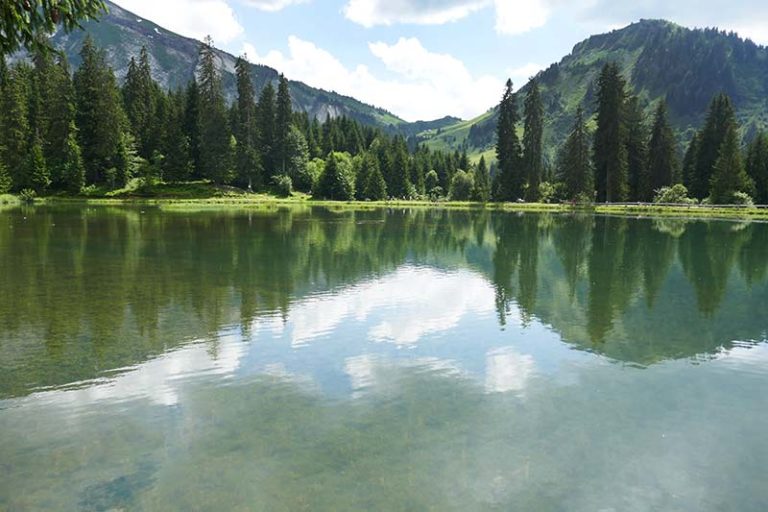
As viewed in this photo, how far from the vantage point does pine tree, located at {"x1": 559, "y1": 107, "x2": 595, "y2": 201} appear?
304 feet

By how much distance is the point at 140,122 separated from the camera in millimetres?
112000

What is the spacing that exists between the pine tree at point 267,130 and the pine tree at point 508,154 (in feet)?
168

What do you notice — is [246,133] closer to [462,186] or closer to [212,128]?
[212,128]

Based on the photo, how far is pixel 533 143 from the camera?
10269cm

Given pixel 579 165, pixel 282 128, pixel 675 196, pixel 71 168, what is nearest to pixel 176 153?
pixel 71 168

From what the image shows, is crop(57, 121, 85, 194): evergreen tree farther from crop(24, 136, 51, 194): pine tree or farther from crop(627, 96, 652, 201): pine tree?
crop(627, 96, 652, 201): pine tree

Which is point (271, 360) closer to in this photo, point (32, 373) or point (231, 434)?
point (231, 434)

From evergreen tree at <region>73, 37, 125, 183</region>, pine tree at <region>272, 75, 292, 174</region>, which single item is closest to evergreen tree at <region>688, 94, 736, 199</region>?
pine tree at <region>272, 75, 292, 174</region>

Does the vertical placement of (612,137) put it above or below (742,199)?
above

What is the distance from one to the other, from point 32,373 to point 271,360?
5234mm

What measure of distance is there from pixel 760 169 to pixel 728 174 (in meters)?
13.2

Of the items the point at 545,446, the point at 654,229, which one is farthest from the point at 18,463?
the point at 654,229

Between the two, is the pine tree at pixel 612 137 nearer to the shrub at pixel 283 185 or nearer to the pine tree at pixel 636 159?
the pine tree at pixel 636 159

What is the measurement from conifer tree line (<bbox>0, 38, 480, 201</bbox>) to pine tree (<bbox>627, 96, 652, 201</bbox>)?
30333mm
